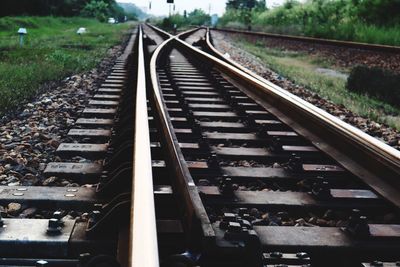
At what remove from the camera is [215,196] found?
104 inches

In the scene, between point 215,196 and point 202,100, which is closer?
point 215,196

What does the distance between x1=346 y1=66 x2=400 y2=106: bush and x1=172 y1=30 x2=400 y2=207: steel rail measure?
2444 mm

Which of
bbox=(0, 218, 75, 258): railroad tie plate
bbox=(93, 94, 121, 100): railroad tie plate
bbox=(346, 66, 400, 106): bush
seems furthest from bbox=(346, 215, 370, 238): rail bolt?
bbox=(346, 66, 400, 106): bush

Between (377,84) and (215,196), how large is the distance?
547 centimetres

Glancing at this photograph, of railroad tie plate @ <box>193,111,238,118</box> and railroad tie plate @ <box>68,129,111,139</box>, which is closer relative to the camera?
railroad tie plate @ <box>68,129,111,139</box>

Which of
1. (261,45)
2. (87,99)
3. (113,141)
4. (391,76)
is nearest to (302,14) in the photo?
(261,45)

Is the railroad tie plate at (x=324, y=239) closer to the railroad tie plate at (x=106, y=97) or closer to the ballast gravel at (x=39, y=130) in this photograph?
the ballast gravel at (x=39, y=130)

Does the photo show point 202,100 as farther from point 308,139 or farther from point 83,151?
point 83,151

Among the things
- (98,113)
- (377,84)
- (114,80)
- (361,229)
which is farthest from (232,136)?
(377,84)

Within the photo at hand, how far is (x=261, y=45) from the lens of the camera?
1889 centimetres

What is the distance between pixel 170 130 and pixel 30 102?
2770 mm

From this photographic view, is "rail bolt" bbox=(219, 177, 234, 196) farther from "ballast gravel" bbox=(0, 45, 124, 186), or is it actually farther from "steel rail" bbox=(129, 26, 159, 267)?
"ballast gravel" bbox=(0, 45, 124, 186)

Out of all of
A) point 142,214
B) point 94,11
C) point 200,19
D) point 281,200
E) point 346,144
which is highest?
point 94,11

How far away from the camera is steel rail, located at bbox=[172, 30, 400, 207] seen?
291 cm
